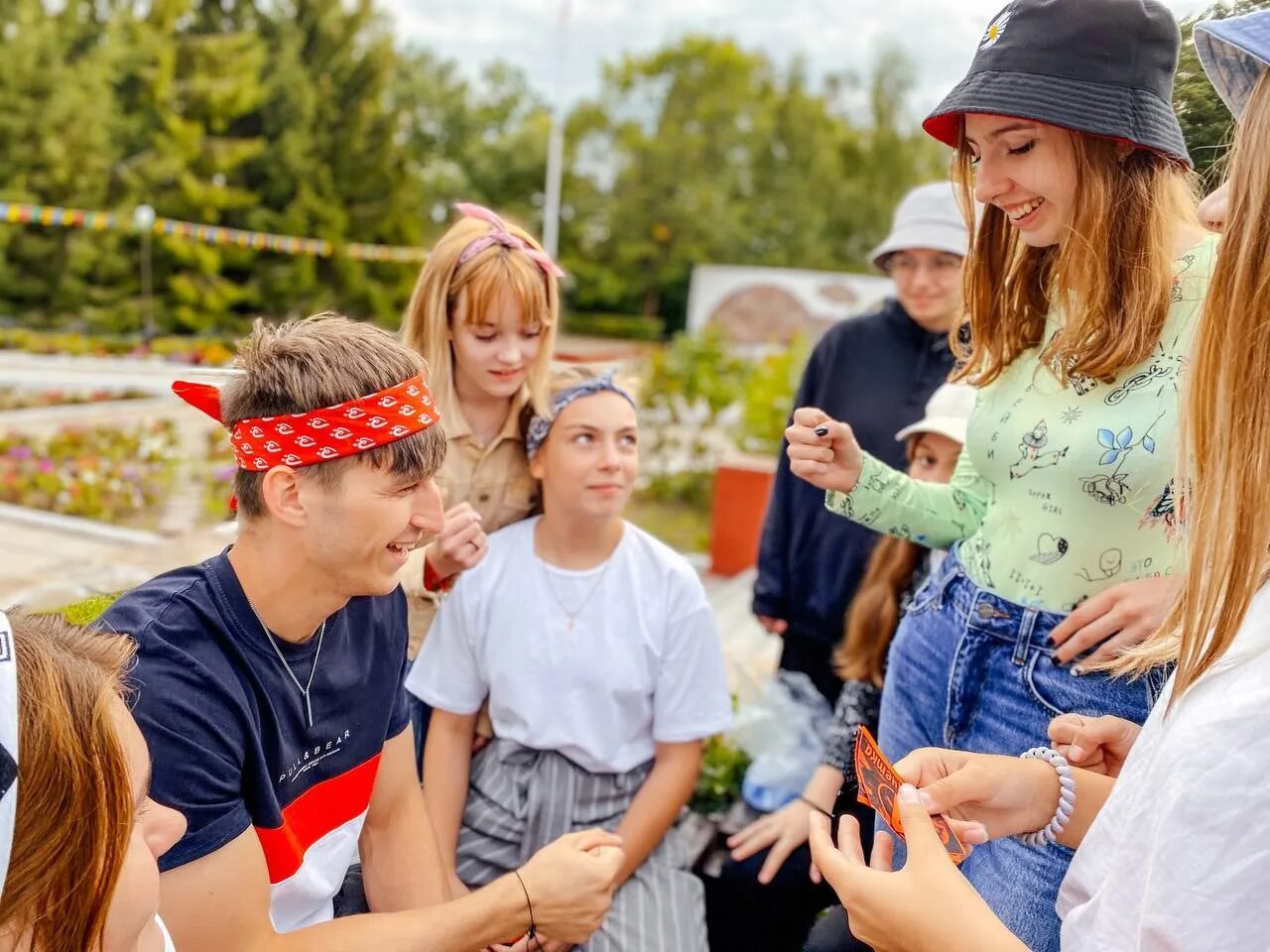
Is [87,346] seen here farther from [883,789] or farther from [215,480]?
[883,789]

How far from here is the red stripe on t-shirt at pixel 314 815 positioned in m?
1.57

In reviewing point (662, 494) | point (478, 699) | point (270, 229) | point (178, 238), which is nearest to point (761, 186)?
point (270, 229)

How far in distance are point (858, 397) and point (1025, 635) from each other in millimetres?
1471

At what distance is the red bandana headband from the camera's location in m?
1.56

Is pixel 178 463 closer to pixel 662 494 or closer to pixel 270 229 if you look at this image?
pixel 662 494

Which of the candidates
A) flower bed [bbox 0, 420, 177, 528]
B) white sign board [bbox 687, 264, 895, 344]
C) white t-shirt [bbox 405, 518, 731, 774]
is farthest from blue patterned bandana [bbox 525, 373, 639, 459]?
white sign board [bbox 687, 264, 895, 344]

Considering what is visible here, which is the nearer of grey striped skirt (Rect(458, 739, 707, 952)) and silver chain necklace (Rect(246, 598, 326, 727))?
silver chain necklace (Rect(246, 598, 326, 727))

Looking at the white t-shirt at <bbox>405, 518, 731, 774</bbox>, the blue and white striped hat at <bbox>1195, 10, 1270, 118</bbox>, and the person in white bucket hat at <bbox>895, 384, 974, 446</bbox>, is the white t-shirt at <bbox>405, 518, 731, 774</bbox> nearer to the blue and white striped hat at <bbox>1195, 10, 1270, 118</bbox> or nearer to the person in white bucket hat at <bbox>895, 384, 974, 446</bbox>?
the person in white bucket hat at <bbox>895, 384, 974, 446</bbox>

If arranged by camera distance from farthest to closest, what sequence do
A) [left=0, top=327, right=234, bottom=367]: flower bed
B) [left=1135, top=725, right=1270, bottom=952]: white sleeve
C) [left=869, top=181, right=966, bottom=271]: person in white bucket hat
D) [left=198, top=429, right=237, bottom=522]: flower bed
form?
[left=0, top=327, right=234, bottom=367]: flower bed
[left=198, top=429, right=237, bottom=522]: flower bed
[left=869, top=181, right=966, bottom=271]: person in white bucket hat
[left=1135, top=725, right=1270, bottom=952]: white sleeve

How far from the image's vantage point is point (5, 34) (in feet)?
65.2

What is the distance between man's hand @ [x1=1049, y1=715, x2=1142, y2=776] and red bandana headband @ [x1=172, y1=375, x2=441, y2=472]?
45.6 inches

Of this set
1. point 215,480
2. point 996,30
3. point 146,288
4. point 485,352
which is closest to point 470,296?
point 485,352

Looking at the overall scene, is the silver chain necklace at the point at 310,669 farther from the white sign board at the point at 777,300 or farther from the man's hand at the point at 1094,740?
the white sign board at the point at 777,300

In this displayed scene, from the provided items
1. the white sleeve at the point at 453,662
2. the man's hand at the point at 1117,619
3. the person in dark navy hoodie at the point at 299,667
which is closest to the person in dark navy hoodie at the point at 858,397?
the white sleeve at the point at 453,662
